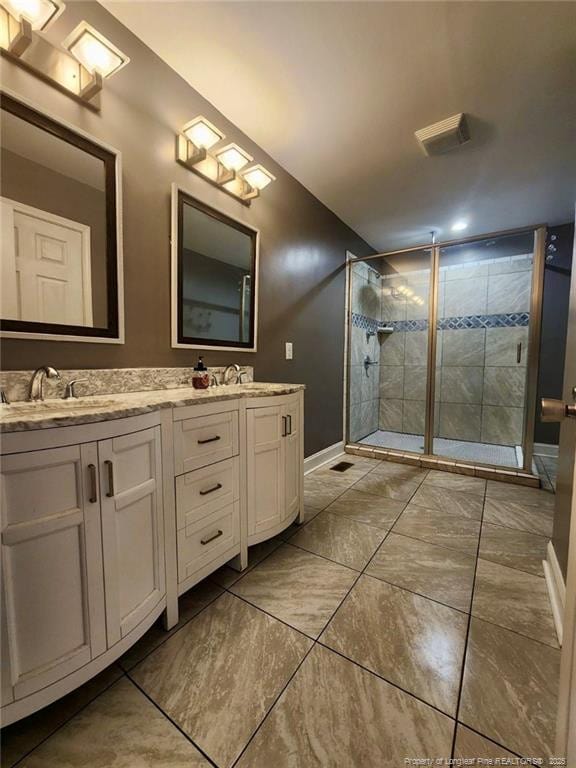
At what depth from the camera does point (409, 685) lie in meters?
0.91

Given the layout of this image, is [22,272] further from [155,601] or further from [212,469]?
[155,601]

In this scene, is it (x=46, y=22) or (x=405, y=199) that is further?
(x=405, y=199)

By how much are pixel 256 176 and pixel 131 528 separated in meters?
1.93

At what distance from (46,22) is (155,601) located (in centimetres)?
196

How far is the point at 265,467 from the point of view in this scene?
57.7 inches

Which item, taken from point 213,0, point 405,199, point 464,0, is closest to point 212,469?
point 213,0

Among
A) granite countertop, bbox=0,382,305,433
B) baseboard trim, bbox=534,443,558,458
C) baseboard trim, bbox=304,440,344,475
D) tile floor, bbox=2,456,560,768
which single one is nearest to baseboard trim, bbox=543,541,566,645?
tile floor, bbox=2,456,560,768

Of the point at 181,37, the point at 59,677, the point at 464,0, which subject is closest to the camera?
the point at 59,677

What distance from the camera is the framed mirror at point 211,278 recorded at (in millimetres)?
1562

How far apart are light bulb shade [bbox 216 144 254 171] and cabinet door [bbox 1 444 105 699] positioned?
5.49 ft

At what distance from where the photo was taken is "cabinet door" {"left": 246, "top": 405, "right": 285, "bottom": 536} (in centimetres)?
140

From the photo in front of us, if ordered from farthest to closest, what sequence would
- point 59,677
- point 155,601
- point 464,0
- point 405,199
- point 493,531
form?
point 405,199, point 493,531, point 464,0, point 155,601, point 59,677

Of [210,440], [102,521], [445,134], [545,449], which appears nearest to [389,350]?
[545,449]

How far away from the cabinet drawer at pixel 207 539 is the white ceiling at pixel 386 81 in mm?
2076
